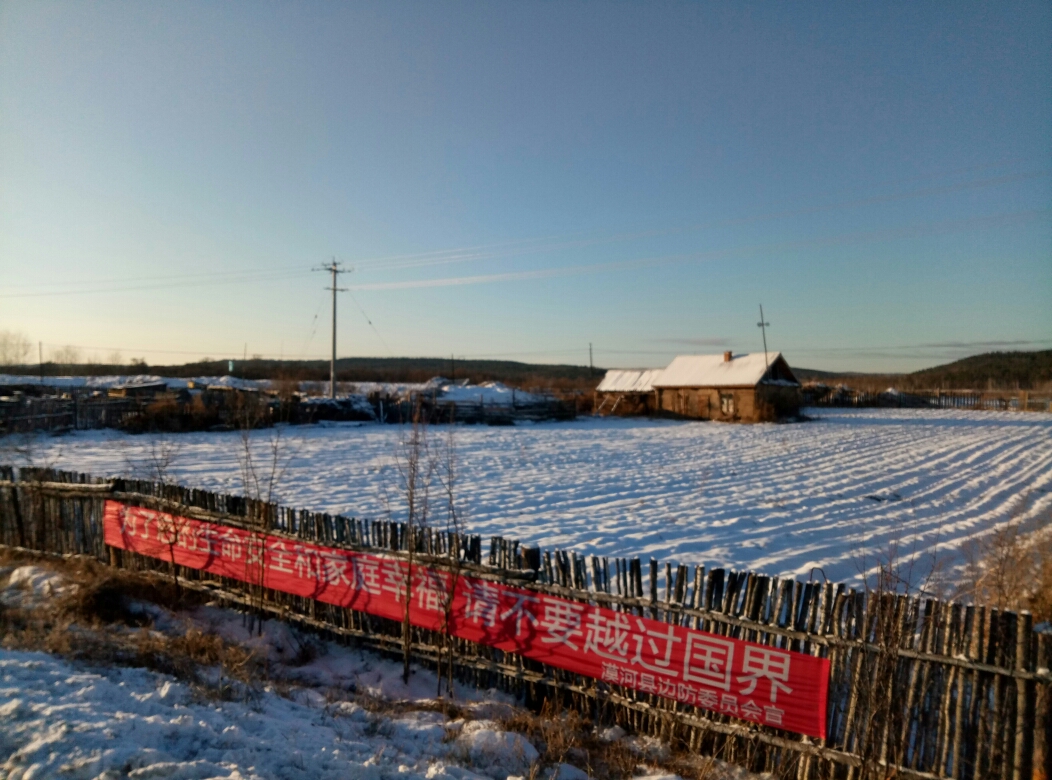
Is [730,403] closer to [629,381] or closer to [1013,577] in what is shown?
[629,381]

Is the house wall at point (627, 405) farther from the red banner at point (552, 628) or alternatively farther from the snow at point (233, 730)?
the snow at point (233, 730)

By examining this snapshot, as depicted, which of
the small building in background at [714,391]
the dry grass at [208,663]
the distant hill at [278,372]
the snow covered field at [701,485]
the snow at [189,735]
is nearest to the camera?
the snow at [189,735]

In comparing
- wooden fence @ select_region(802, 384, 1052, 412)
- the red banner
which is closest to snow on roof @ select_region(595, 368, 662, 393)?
wooden fence @ select_region(802, 384, 1052, 412)

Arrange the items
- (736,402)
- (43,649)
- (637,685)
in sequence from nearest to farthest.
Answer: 1. (637,685)
2. (43,649)
3. (736,402)

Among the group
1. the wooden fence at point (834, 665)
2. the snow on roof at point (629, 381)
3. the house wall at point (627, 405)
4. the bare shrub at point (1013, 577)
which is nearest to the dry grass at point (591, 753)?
the wooden fence at point (834, 665)

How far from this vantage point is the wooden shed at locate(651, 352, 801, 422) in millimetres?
33562

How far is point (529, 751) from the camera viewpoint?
409 cm

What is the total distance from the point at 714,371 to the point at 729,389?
2.08 metres

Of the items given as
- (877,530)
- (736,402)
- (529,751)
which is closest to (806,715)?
(529,751)

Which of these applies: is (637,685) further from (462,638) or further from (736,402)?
(736,402)

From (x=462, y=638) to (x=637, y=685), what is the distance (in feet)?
5.26

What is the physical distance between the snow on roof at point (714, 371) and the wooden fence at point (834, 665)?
3088 centimetres

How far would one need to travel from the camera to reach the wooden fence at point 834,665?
3.44 meters

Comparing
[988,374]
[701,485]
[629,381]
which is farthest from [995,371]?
[701,485]
